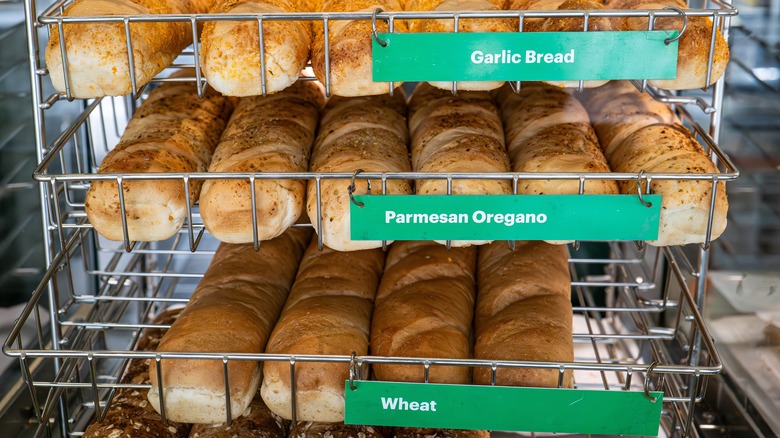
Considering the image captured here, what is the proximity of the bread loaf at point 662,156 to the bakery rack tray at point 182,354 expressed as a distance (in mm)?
194

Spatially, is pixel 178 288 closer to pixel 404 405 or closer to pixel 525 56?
pixel 404 405

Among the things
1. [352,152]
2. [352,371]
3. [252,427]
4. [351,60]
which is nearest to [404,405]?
[352,371]

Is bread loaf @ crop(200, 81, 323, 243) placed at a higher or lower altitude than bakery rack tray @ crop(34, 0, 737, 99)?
lower

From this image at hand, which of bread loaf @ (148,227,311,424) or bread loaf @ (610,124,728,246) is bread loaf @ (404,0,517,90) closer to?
bread loaf @ (610,124,728,246)

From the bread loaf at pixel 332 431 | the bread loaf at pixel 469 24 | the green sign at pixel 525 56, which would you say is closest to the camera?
the green sign at pixel 525 56

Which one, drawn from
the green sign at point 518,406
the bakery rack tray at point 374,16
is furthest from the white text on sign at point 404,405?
the bakery rack tray at point 374,16

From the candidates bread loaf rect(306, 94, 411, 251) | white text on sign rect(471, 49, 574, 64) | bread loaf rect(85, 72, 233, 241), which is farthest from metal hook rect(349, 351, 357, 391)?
white text on sign rect(471, 49, 574, 64)

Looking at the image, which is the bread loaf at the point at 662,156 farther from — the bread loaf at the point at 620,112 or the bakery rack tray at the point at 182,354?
the bakery rack tray at the point at 182,354

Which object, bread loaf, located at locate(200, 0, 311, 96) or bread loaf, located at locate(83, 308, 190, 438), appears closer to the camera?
bread loaf, located at locate(200, 0, 311, 96)

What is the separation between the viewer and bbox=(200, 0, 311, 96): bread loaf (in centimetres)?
125

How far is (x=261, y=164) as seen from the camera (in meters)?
1.36

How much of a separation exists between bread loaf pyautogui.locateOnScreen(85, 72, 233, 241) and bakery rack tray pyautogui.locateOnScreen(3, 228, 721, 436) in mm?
162

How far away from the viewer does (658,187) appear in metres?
1.29

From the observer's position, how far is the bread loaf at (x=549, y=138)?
131 centimetres
